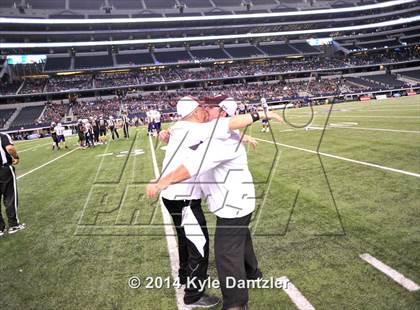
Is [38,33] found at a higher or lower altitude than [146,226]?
higher

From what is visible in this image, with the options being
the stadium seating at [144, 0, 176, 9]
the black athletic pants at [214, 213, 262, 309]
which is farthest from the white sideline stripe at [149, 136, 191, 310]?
the stadium seating at [144, 0, 176, 9]

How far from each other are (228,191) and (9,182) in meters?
5.72

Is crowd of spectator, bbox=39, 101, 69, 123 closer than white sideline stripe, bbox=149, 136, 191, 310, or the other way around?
white sideline stripe, bbox=149, 136, 191, 310

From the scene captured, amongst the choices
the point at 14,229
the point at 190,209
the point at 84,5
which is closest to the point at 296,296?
the point at 190,209

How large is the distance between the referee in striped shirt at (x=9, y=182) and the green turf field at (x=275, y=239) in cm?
30

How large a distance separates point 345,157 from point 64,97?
64.2 meters

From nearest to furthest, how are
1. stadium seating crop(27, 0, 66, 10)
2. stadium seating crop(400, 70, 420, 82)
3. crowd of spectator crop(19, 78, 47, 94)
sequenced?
crowd of spectator crop(19, 78, 47, 94), stadium seating crop(27, 0, 66, 10), stadium seating crop(400, 70, 420, 82)

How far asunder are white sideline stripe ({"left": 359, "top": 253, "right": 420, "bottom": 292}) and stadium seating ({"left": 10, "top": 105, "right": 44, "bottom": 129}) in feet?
172

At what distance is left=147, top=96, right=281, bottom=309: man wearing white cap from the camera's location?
2.71 meters

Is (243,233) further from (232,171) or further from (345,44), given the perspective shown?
(345,44)

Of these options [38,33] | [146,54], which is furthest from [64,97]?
[146,54]

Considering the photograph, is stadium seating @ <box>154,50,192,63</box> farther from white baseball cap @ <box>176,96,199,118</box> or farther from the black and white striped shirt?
white baseball cap @ <box>176,96,199,118</box>

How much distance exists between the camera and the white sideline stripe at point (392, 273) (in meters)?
3.34

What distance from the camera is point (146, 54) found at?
72688 millimetres
